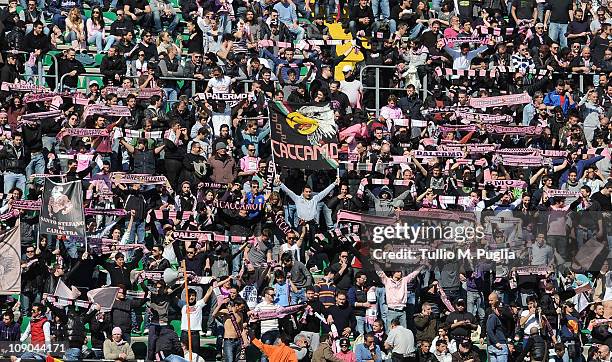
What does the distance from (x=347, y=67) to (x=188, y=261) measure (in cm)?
563

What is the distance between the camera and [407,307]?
31594 millimetres

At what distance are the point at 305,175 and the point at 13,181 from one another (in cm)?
438

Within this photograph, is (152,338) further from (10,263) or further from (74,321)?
(10,263)

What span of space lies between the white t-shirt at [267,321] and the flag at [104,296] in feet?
6.55

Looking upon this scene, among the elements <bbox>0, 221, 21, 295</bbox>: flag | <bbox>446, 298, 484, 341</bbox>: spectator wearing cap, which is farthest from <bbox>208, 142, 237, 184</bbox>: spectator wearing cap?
<bbox>446, 298, 484, 341</bbox>: spectator wearing cap

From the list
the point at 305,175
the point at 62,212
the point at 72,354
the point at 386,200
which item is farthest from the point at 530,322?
the point at 62,212

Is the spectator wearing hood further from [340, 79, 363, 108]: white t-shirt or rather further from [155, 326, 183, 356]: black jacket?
[155, 326, 183, 356]: black jacket

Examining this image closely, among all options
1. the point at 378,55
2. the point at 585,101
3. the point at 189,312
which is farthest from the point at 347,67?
the point at 189,312

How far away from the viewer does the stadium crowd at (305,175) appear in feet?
102

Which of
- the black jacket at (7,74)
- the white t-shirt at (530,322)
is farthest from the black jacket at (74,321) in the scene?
the white t-shirt at (530,322)

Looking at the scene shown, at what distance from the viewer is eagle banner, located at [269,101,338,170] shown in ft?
109

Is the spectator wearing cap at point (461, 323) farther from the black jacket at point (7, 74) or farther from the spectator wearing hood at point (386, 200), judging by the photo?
the black jacket at point (7, 74)

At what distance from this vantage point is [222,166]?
1299 inches

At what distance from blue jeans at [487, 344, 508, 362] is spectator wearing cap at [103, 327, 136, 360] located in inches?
200
